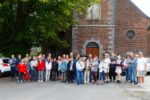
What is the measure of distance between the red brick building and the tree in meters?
7.13

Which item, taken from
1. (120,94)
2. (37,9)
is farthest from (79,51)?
(120,94)

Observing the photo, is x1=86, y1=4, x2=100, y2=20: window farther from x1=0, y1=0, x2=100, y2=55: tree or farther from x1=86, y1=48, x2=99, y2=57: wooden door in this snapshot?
x1=0, y1=0, x2=100, y2=55: tree

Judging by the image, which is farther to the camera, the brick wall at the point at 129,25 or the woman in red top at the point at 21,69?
the brick wall at the point at 129,25

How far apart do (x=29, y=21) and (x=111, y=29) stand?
1100 centimetres

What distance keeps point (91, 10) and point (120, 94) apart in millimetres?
25766

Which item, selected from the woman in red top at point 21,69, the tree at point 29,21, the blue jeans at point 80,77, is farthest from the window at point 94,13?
the blue jeans at point 80,77

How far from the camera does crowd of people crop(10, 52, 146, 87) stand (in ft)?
94.8

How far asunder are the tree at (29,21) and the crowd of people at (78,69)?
24.1 feet

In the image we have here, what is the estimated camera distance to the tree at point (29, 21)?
38.1 metres

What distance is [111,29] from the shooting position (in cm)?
4734

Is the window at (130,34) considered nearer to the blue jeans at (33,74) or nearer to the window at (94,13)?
the window at (94,13)

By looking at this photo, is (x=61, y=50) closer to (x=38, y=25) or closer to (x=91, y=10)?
(x=91, y=10)

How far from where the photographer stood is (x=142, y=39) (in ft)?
160

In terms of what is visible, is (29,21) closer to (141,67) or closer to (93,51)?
(93,51)
